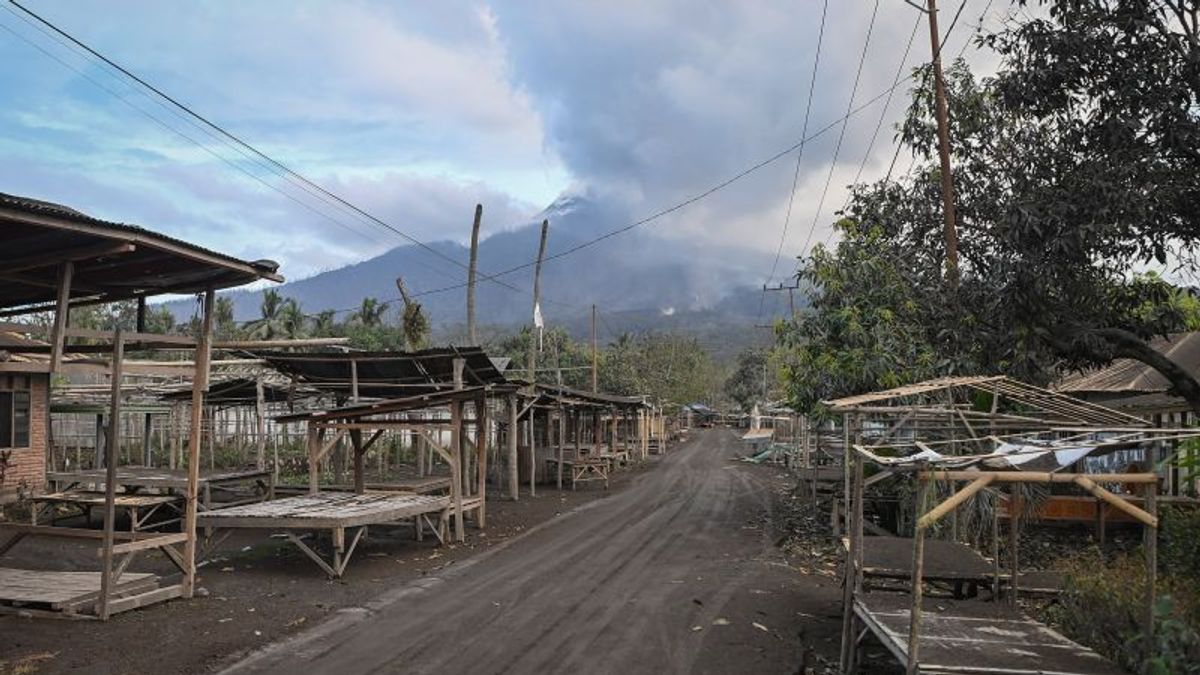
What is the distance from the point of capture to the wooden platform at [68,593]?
8.35 metres

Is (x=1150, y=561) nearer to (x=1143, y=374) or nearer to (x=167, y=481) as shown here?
(x=1143, y=374)

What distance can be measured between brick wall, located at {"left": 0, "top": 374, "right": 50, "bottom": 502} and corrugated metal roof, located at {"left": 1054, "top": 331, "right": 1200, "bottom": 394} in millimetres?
18983

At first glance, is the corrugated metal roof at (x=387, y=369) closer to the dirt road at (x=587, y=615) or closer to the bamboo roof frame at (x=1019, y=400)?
the dirt road at (x=587, y=615)

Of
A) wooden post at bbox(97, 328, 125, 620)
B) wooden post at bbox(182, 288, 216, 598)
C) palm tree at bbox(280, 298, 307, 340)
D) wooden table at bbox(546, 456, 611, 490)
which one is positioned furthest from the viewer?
palm tree at bbox(280, 298, 307, 340)

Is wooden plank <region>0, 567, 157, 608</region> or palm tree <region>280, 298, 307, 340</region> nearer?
wooden plank <region>0, 567, 157, 608</region>

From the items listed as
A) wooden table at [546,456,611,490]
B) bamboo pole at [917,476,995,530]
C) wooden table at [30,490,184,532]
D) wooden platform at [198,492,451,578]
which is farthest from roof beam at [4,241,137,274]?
wooden table at [546,456,611,490]

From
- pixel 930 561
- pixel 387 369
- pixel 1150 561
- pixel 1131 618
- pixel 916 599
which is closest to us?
pixel 916 599

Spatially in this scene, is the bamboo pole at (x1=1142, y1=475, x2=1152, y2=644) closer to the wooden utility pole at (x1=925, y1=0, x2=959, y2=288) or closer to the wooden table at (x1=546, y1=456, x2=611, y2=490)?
the wooden utility pole at (x1=925, y1=0, x2=959, y2=288)

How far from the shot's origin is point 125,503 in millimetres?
11133

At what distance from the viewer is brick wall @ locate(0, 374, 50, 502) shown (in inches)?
628

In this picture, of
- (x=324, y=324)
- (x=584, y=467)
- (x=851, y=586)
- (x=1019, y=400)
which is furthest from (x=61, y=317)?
(x=324, y=324)

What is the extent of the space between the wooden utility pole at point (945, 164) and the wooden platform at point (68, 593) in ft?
38.6

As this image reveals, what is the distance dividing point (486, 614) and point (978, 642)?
4907 millimetres

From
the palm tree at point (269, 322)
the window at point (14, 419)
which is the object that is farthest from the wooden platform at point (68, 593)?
the palm tree at point (269, 322)
